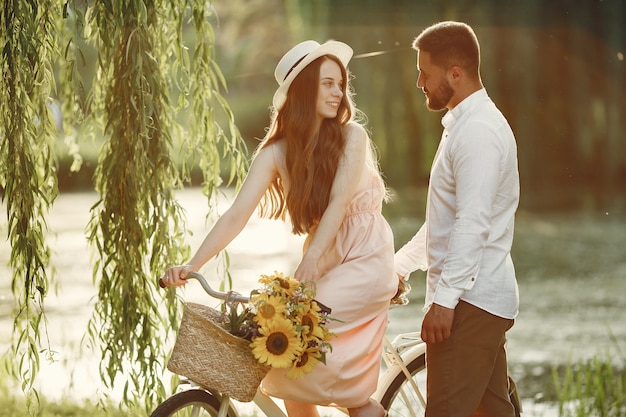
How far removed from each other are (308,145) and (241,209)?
0.91 ft

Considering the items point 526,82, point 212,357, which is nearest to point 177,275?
point 212,357

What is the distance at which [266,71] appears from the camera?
2814cm

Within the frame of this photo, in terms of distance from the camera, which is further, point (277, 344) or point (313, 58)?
point (313, 58)

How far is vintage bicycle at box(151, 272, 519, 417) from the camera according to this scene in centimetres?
302

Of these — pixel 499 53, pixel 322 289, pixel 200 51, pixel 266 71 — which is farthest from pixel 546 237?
pixel 266 71

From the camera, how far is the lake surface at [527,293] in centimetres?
701

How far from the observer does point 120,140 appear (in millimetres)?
4184

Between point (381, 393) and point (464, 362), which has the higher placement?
point (464, 362)

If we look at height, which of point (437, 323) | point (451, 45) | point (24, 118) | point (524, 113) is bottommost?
point (524, 113)

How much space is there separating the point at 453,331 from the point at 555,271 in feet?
27.1

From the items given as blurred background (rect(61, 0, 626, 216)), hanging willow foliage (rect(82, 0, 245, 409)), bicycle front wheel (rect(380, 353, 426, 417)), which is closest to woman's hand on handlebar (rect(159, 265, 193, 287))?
bicycle front wheel (rect(380, 353, 426, 417))

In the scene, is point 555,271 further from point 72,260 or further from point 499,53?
point 499,53

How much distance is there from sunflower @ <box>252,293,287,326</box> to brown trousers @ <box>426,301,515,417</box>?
0.48m

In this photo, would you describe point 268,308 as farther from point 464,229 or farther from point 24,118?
point 24,118
